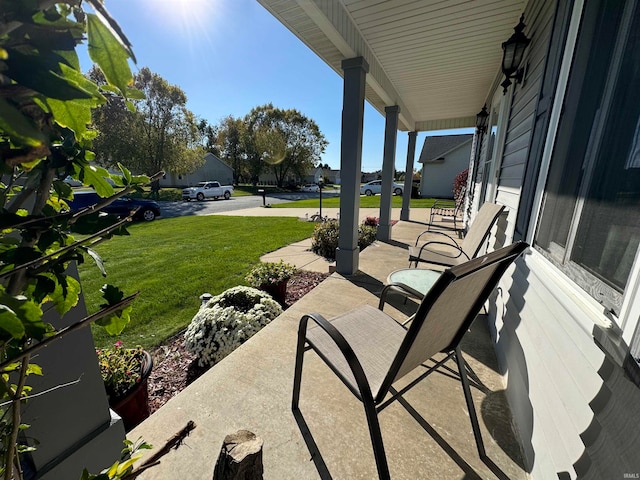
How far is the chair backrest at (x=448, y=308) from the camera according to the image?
0.99 metres

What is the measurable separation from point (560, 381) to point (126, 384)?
7.38 feet

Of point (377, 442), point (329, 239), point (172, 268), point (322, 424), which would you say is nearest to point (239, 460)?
point (377, 442)

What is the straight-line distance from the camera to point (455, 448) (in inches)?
54.1

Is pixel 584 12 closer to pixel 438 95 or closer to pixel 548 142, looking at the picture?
pixel 548 142

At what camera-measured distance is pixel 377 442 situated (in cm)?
105

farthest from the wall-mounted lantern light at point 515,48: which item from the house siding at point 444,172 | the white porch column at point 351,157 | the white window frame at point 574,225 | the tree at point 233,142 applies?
the tree at point 233,142

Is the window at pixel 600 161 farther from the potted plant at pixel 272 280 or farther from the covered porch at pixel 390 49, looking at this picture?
the potted plant at pixel 272 280

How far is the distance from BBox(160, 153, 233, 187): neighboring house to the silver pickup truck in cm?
1281

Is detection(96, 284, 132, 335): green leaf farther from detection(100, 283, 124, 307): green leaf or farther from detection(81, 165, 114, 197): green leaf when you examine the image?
detection(81, 165, 114, 197): green leaf

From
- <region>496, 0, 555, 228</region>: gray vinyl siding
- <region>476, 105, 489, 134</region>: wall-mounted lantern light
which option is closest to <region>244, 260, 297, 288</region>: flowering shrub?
<region>496, 0, 555, 228</region>: gray vinyl siding

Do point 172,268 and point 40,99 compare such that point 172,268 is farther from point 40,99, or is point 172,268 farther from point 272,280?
point 40,99

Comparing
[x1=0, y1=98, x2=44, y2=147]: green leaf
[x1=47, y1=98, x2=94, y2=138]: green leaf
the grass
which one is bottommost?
the grass

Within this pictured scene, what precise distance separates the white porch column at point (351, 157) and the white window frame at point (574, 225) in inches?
82.1

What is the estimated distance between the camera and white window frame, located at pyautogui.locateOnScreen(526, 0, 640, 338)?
766 millimetres
